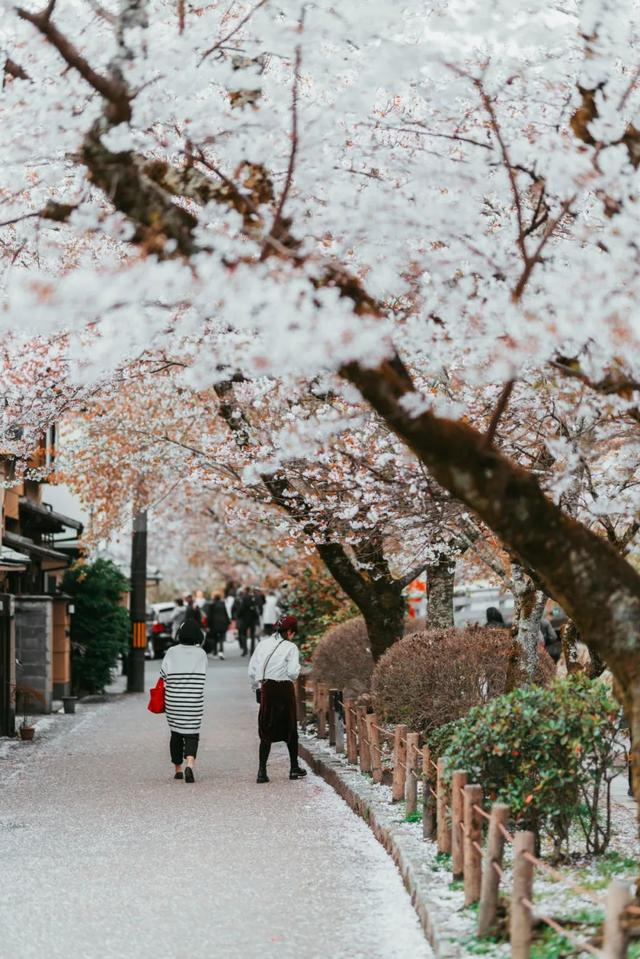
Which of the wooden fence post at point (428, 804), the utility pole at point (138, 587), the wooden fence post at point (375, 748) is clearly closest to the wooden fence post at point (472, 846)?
the wooden fence post at point (428, 804)

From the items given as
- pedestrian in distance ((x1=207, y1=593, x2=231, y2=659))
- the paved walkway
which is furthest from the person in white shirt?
pedestrian in distance ((x1=207, y1=593, x2=231, y2=659))

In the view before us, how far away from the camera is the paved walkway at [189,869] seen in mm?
7547

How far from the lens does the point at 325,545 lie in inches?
693

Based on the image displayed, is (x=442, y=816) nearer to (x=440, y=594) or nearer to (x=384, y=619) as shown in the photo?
(x=384, y=619)

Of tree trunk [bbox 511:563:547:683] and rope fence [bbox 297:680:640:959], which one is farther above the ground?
tree trunk [bbox 511:563:547:683]

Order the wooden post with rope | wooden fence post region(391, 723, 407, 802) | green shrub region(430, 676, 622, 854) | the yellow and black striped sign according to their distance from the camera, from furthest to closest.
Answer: the yellow and black striped sign, the wooden post with rope, wooden fence post region(391, 723, 407, 802), green shrub region(430, 676, 622, 854)

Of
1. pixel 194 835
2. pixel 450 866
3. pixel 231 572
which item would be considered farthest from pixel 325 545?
pixel 231 572

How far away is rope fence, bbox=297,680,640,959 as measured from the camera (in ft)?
18.6

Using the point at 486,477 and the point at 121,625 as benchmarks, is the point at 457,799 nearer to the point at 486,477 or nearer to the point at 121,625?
the point at 486,477

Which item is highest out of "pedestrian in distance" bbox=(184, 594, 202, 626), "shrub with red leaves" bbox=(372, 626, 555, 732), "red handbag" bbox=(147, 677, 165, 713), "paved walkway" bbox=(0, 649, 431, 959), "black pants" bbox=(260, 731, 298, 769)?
"pedestrian in distance" bbox=(184, 594, 202, 626)

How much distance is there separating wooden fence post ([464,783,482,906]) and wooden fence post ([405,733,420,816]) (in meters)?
3.02

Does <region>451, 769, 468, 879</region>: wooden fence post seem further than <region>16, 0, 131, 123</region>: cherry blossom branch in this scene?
Yes

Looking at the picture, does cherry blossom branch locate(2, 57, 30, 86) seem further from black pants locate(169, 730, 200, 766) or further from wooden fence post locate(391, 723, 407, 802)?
black pants locate(169, 730, 200, 766)

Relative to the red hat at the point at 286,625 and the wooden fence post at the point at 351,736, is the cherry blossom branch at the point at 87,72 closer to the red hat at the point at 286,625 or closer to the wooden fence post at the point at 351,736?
the red hat at the point at 286,625
